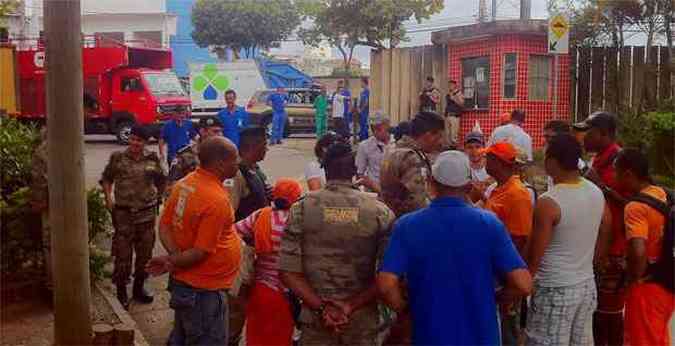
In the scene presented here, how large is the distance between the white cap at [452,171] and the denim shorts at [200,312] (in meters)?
1.53

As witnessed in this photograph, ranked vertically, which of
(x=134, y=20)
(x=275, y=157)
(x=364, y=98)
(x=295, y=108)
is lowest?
(x=275, y=157)

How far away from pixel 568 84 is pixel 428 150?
38.2ft

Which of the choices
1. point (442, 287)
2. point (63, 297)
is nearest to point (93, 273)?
point (63, 297)

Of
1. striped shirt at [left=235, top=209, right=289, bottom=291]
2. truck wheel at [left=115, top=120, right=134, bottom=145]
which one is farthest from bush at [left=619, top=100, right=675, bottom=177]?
truck wheel at [left=115, top=120, right=134, bottom=145]

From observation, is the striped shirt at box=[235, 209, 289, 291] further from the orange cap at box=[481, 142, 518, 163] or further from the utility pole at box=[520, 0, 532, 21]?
the utility pole at box=[520, 0, 532, 21]

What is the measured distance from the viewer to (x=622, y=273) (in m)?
4.97

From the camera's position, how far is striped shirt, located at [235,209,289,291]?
4.54 meters

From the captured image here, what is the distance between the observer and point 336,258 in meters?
3.85

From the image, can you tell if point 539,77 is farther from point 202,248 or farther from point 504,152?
point 202,248

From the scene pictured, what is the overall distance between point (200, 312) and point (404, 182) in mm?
1539

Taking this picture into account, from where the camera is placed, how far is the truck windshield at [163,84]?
2336 centimetres

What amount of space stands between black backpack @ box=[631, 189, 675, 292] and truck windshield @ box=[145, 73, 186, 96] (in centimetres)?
2008

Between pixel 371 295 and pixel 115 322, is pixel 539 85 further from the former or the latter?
pixel 371 295

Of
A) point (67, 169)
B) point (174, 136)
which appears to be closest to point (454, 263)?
point (67, 169)
